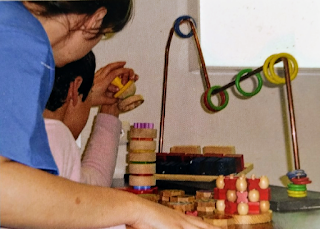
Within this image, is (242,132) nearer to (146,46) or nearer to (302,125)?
(302,125)

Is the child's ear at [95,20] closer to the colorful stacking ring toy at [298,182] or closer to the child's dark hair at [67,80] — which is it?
the child's dark hair at [67,80]

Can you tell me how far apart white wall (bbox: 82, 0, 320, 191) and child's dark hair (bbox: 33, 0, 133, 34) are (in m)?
0.46

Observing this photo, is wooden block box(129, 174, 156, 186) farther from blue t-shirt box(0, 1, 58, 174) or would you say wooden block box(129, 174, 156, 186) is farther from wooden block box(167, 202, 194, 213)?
blue t-shirt box(0, 1, 58, 174)

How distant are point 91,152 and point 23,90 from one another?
417 mm

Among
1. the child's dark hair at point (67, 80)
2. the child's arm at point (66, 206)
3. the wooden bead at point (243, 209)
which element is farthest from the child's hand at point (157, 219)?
the child's dark hair at point (67, 80)

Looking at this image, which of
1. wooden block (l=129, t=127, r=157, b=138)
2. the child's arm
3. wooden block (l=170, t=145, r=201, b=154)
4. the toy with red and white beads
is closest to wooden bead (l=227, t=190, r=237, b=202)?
the toy with red and white beads

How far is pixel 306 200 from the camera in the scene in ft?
2.07

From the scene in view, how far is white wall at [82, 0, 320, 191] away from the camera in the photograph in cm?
110

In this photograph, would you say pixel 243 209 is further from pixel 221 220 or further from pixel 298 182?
pixel 298 182

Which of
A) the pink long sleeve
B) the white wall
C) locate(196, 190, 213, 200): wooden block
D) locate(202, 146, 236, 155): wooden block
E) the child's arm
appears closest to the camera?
the child's arm

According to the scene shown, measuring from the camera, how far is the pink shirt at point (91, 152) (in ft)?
1.85

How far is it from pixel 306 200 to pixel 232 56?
0.58 m

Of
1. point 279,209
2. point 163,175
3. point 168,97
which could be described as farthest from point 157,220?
point 168,97

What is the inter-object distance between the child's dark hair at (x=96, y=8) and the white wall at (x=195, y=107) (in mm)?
465
